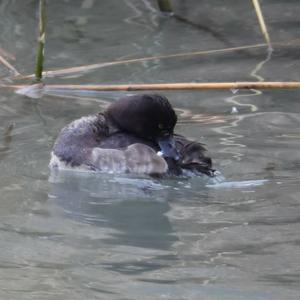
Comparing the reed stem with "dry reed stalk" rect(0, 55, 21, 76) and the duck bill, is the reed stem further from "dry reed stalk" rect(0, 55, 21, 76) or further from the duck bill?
the duck bill

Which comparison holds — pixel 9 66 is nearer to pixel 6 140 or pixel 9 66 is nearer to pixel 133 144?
pixel 6 140

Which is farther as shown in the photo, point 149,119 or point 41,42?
point 41,42

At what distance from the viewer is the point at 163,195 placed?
6898 mm

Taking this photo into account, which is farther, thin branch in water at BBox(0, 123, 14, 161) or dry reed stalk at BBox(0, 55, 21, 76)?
dry reed stalk at BBox(0, 55, 21, 76)

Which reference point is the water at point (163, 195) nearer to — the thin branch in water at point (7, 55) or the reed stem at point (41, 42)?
the thin branch in water at point (7, 55)

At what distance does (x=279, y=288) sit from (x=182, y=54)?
19.3ft

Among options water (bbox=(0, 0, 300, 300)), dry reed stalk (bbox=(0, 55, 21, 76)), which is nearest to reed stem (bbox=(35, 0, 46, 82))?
water (bbox=(0, 0, 300, 300))

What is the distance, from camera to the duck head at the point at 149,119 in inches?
289

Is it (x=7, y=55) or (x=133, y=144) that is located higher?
(x=133, y=144)

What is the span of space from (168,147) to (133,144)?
27 cm

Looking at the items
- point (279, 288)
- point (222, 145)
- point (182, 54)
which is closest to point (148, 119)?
point (222, 145)

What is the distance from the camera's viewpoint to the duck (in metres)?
7.24

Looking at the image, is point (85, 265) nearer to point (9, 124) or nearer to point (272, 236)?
point (272, 236)

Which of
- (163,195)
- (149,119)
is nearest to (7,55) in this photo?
(149,119)
